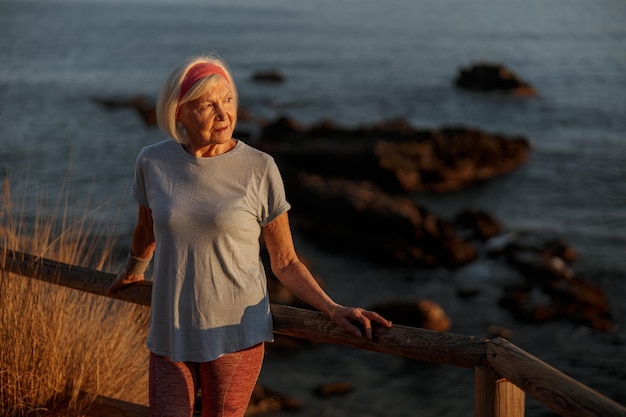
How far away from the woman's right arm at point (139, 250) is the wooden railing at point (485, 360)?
0.05m

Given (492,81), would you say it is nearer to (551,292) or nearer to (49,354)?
(551,292)

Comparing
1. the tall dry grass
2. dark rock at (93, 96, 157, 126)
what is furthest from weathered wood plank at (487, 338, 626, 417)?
dark rock at (93, 96, 157, 126)

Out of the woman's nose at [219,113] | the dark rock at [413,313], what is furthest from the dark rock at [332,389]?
the woman's nose at [219,113]

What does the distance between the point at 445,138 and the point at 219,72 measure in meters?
23.2

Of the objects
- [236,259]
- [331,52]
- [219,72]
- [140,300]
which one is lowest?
[331,52]

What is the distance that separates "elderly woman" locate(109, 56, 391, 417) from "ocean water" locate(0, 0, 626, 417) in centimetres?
52

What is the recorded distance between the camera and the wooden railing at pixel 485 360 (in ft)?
7.20

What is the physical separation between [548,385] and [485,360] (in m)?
0.37

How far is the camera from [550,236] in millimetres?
21312

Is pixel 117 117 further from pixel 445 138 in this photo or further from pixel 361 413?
pixel 361 413

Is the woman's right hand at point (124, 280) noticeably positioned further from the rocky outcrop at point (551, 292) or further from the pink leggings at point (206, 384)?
the rocky outcrop at point (551, 292)

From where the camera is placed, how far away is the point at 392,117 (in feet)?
124

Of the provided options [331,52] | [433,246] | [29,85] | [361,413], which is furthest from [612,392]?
[331,52]

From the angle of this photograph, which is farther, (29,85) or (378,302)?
(29,85)
